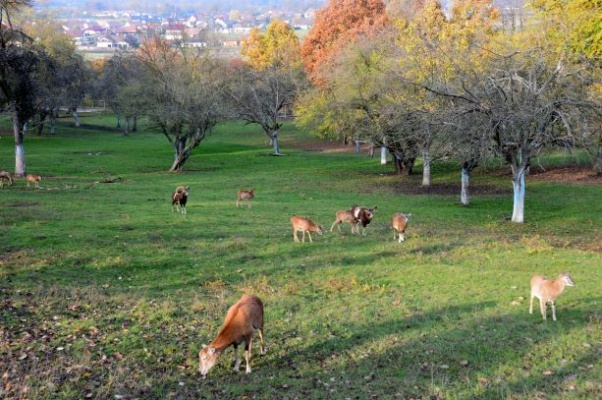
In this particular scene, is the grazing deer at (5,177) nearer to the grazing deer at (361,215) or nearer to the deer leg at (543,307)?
the grazing deer at (361,215)

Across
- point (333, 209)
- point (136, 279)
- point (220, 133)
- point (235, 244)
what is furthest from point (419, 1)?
point (136, 279)

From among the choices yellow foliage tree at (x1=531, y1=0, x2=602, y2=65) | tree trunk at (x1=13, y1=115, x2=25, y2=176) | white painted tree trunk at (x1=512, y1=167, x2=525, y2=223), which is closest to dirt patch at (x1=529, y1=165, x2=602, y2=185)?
yellow foliage tree at (x1=531, y1=0, x2=602, y2=65)

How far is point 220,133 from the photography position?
81.3 meters

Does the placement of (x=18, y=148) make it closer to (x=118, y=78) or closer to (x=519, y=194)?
(x=519, y=194)

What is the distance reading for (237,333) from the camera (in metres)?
11.2

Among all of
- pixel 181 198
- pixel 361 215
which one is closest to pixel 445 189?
pixel 361 215

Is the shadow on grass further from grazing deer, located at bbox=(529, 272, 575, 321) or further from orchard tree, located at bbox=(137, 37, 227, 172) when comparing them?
orchard tree, located at bbox=(137, 37, 227, 172)

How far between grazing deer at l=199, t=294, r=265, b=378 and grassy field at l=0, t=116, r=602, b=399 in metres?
0.35

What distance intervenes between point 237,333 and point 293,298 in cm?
446

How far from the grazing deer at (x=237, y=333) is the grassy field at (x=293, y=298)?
354 millimetres

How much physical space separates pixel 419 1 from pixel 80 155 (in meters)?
36.4

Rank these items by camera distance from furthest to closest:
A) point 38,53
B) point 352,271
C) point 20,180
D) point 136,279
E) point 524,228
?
point 38,53 → point 20,180 → point 524,228 → point 352,271 → point 136,279

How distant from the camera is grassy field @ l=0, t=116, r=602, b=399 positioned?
35.5ft

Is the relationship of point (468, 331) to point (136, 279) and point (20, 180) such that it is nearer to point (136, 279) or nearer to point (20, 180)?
point (136, 279)
